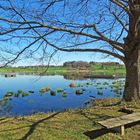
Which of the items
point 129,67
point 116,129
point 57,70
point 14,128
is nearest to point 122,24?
point 129,67

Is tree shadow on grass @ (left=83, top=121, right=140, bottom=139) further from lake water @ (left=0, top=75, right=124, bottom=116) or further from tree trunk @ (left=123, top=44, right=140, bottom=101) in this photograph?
tree trunk @ (left=123, top=44, right=140, bottom=101)

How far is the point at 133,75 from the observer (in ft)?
39.6

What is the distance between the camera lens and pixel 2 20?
10727mm

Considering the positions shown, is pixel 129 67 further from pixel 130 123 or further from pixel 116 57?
pixel 130 123

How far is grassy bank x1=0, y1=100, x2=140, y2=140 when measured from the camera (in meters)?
7.29

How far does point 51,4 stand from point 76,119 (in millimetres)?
4858

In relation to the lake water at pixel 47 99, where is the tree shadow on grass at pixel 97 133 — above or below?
above

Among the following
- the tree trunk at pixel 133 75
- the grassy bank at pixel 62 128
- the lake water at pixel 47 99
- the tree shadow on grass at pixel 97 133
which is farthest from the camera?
the lake water at pixel 47 99

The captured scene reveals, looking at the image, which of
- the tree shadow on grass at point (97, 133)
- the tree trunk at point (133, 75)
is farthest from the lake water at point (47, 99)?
the tree shadow on grass at point (97, 133)

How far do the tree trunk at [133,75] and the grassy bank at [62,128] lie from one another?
247 cm

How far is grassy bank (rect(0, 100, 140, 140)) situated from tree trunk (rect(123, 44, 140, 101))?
8.11 ft

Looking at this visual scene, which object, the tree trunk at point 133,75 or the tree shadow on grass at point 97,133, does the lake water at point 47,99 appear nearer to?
the tree trunk at point 133,75

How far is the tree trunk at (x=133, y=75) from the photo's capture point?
11953mm

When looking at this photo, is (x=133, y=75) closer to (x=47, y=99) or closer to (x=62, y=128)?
(x=62, y=128)
